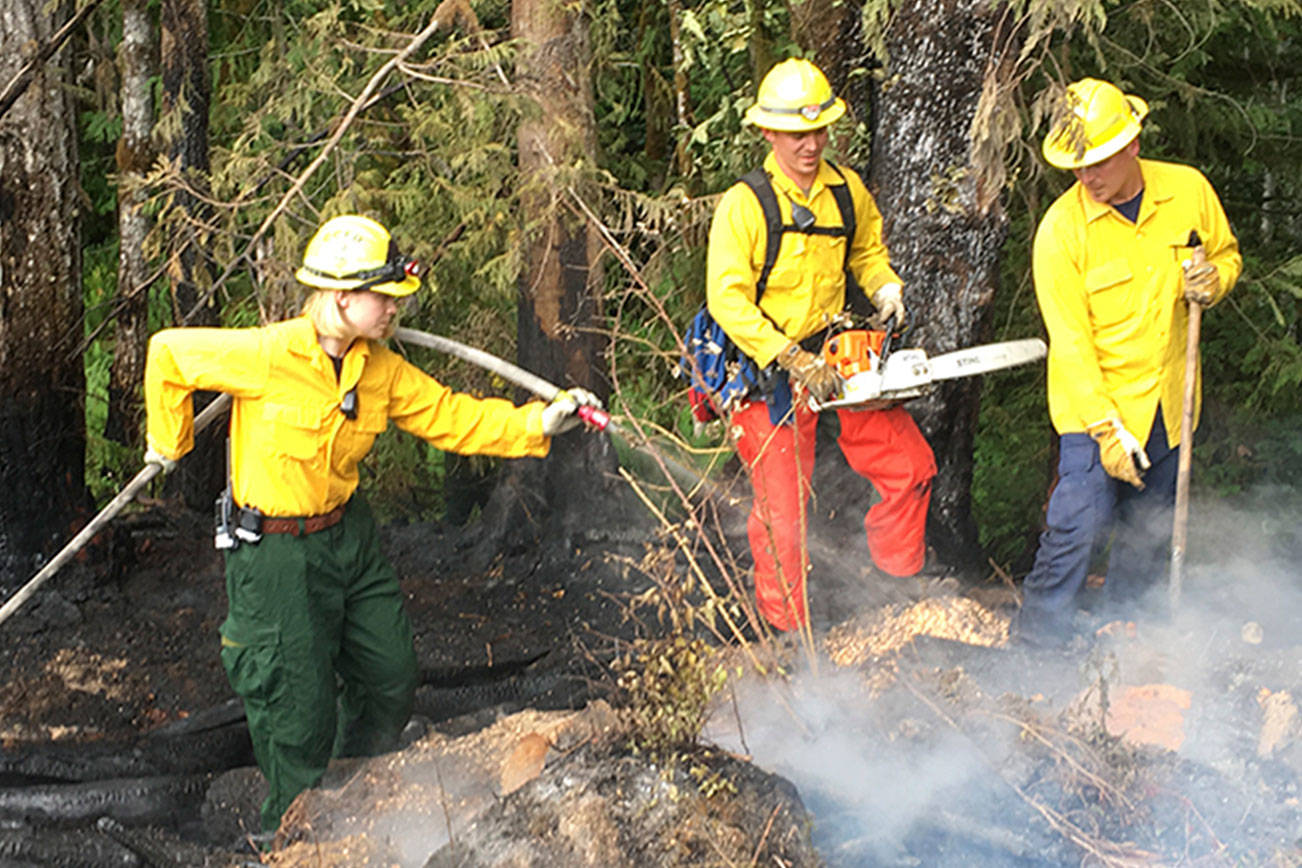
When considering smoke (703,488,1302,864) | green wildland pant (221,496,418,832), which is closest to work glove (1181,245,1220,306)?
smoke (703,488,1302,864)

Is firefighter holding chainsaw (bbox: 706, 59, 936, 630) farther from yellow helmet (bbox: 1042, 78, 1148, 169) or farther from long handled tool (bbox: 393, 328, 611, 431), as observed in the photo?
yellow helmet (bbox: 1042, 78, 1148, 169)

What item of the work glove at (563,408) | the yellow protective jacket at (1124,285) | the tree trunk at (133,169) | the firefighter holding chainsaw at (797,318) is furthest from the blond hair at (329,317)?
the tree trunk at (133,169)

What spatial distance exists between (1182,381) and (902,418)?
4.10ft

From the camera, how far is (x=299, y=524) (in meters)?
5.09

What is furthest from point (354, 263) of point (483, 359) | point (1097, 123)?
point (1097, 123)

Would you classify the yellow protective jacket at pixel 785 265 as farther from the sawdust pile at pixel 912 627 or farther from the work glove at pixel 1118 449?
the sawdust pile at pixel 912 627

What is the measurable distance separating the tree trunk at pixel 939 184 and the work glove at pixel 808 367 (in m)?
1.37

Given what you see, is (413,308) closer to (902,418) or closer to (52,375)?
(902,418)

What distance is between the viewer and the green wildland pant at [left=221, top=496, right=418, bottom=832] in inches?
199

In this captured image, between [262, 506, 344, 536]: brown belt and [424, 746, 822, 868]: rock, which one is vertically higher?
[262, 506, 344, 536]: brown belt

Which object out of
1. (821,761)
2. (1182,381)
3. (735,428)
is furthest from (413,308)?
(1182,381)

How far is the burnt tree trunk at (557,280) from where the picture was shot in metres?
7.62

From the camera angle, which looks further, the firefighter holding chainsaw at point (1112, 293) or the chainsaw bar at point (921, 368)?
the chainsaw bar at point (921, 368)

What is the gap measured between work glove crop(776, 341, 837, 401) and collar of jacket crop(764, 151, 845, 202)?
0.68 m
